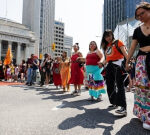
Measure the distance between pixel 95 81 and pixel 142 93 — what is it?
2.58 metres

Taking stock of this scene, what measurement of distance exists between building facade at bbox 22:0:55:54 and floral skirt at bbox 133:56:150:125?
96.8m

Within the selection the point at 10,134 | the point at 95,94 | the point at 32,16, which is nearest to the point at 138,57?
the point at 10,134

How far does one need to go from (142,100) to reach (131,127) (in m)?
0.44

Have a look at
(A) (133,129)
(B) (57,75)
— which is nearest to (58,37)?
(B) (57,75)

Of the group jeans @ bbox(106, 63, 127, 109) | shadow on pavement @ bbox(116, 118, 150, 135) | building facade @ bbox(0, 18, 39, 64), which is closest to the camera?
shadow on pavement @ bbox(116, 118, 150, 135)

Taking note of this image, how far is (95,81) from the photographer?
550 cm

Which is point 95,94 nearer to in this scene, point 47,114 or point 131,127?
point 47,114

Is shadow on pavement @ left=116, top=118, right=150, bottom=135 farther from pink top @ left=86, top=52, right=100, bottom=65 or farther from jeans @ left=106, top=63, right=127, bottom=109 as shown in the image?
pink top @ left=86, top=52, right=100, bottom=65

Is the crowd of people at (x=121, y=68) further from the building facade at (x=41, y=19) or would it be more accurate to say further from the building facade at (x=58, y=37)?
the building facade at (x=58, y=37)

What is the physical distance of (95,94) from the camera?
542 centimetres

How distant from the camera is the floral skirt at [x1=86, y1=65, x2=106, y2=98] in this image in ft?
17.9

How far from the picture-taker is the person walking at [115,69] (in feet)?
12.8

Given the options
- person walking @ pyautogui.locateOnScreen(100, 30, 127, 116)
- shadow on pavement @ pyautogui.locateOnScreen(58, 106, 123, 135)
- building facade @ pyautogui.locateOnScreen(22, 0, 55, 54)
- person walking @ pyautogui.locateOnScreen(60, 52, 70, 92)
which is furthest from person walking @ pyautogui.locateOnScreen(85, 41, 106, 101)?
building facade @ pyautogui.locateOnScreen(22, 0, 55, 54)

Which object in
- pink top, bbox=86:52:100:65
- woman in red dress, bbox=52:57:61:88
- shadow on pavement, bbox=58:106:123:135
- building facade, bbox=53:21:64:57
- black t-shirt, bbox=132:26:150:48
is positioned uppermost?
building facade, bbox=53:21:64:57
